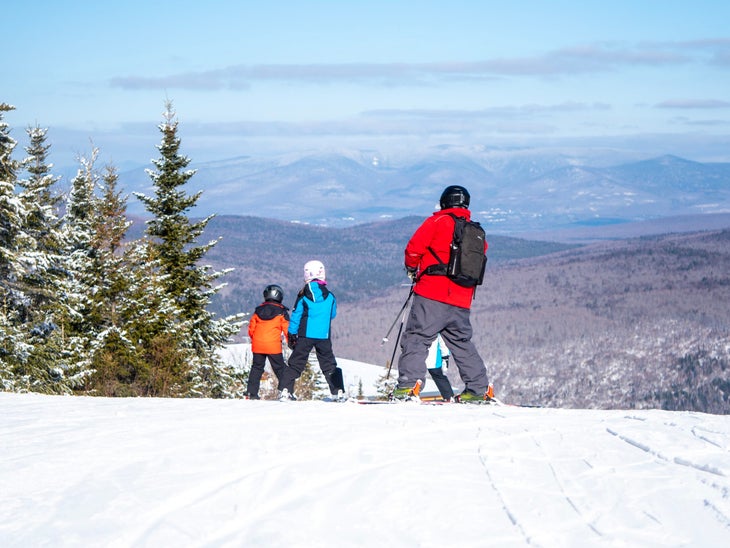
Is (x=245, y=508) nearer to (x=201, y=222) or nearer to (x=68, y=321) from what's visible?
(x=68, y=321)

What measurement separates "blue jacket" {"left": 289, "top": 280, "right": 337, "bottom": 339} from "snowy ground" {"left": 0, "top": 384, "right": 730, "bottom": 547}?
3541mm

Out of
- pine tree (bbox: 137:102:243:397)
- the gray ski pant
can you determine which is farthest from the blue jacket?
pine tree (bbox: 137:102:243:397)

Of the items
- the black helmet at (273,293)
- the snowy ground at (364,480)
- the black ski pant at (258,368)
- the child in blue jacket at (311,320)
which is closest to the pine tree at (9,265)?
the black ski pant at (258,368)

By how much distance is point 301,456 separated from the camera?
5.61 meters

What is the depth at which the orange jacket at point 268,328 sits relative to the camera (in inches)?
462

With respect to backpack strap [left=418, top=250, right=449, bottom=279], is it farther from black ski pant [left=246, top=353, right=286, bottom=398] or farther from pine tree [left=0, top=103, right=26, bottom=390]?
pine tree [left=0, top=103, right=26, bottom=390]

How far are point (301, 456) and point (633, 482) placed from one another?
7.15 feet

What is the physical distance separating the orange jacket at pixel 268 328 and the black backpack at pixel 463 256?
3.83 m

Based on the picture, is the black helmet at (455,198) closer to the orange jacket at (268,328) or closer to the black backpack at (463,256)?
the black backpack at (463,256)

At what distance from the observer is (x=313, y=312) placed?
35.7 ft

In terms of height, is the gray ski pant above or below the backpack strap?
below

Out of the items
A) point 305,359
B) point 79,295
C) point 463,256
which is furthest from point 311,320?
point 79,295

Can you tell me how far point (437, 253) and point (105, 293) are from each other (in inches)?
536

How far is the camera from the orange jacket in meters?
11.7
